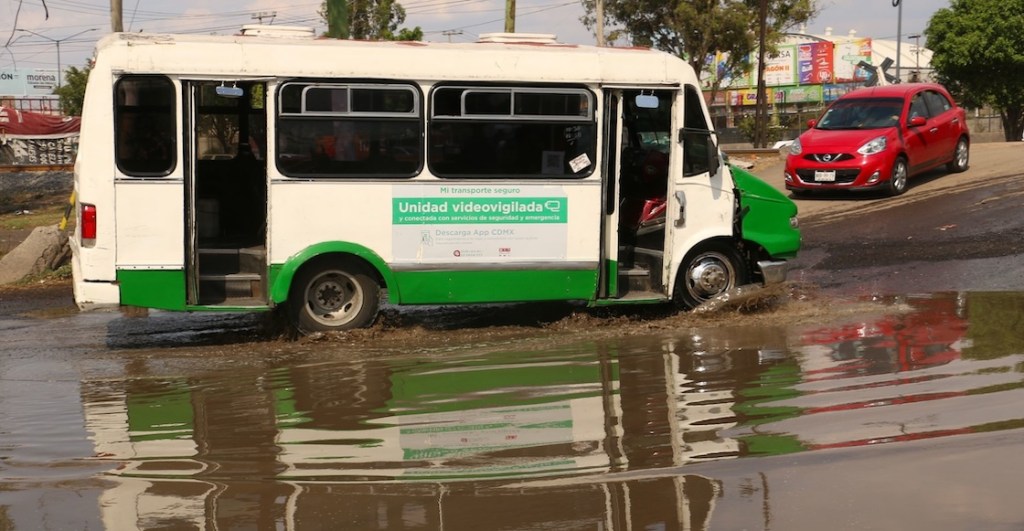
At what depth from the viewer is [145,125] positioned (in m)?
10.2

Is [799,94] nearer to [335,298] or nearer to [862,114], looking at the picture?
[862,114]

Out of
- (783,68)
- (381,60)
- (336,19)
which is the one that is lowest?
(381,60)

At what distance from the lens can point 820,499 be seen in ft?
18.5

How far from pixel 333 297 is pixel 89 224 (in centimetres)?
224

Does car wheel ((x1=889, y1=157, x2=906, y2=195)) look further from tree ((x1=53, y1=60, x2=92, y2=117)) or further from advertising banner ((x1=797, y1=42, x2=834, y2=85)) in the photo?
advertising banner ((x1=797, y1=42, x2=834, y2=85))

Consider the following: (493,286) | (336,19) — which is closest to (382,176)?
(493,286)

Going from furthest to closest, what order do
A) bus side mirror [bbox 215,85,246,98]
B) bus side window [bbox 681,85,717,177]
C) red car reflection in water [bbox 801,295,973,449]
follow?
bus side window [bbox 681,85,717,177] → bus side mirror [bbox 215,85,246,98] → red car reflection in water [bbox 801,295,973,449]

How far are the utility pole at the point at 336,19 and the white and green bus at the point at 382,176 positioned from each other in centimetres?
615

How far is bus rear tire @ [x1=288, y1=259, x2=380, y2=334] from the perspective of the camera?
10.7 m

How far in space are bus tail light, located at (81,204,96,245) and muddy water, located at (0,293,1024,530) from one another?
1.06m

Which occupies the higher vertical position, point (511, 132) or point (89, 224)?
point (511, 132)

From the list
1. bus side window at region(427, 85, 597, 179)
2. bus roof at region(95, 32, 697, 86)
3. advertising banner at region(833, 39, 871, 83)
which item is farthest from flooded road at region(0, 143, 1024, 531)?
advertising banner at region(833, 39, 871, 83)

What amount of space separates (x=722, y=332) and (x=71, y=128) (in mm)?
36643

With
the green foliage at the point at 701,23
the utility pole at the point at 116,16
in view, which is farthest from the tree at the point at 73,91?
the utility pole at the point at 116,16
